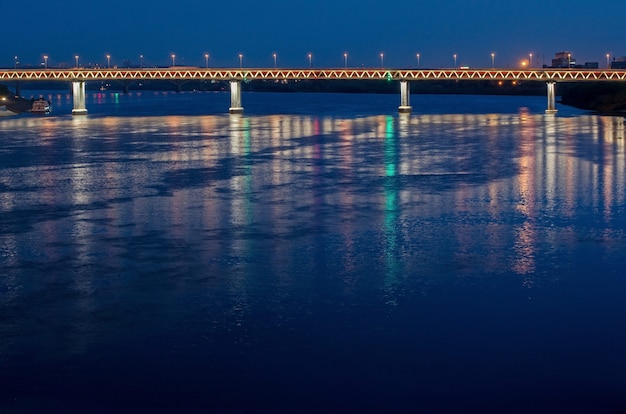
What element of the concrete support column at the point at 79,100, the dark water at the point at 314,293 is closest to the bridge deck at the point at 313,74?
the concrete support column at the point at 79,100

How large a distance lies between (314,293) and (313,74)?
420 feet

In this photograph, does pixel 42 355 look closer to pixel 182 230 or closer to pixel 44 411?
pixel 44 411

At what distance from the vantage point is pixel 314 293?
18.8m

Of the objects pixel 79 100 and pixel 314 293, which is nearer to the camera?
pixel 314 293

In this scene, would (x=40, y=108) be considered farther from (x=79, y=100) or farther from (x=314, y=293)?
(x=314, y=293)

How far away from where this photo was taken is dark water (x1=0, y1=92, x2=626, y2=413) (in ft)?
44.1

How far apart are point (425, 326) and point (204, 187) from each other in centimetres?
2146

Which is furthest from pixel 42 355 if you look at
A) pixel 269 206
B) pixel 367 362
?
pixel 269 206

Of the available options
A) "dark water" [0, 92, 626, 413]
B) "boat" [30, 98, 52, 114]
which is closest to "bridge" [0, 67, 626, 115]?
"boat" [30, 98, 52, 114]

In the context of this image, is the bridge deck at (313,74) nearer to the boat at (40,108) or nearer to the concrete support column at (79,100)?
the concrete support column at (79,100)

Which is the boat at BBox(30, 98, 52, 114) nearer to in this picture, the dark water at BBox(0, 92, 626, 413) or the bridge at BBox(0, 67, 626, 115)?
the bridge at BBox(0, 67, 626, 115)

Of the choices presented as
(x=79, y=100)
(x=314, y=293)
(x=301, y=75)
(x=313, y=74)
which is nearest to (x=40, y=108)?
(x=79, y=100)

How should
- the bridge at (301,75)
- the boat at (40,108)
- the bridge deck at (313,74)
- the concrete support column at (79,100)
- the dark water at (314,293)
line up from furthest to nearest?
the boat at (40,108) < the bridge deck at (313,74) < the bridge at (301,75) < the concrete support column at (79,100) < the dark water at (314,293)

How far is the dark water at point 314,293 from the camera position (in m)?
13.5
